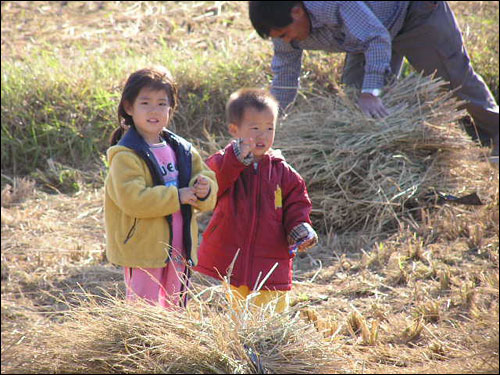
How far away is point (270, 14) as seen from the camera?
4637 millimetres

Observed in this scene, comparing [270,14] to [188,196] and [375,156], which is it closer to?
[375,156]

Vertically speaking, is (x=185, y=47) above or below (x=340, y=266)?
above

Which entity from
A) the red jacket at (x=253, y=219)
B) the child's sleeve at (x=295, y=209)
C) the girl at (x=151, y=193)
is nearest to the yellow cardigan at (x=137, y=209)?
the girl at (x=151, y=193)

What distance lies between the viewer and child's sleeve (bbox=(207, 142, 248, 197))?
3.15 metres

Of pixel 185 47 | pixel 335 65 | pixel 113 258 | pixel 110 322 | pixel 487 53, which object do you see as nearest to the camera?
pixel 110 322

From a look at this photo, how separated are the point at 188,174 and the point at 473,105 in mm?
3169

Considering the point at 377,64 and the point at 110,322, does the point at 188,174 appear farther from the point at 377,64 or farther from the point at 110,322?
the point at 377,64

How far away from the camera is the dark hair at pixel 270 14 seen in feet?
15.2

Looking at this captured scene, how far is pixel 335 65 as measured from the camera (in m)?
6.09

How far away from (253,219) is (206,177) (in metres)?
0.30

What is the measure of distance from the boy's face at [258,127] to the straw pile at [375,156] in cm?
154

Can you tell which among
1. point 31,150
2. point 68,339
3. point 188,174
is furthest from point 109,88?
point 68,339

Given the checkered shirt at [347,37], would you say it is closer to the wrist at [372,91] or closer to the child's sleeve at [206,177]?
the wrist at [372,91]

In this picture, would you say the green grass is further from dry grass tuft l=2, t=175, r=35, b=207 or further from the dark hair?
the dark hair
